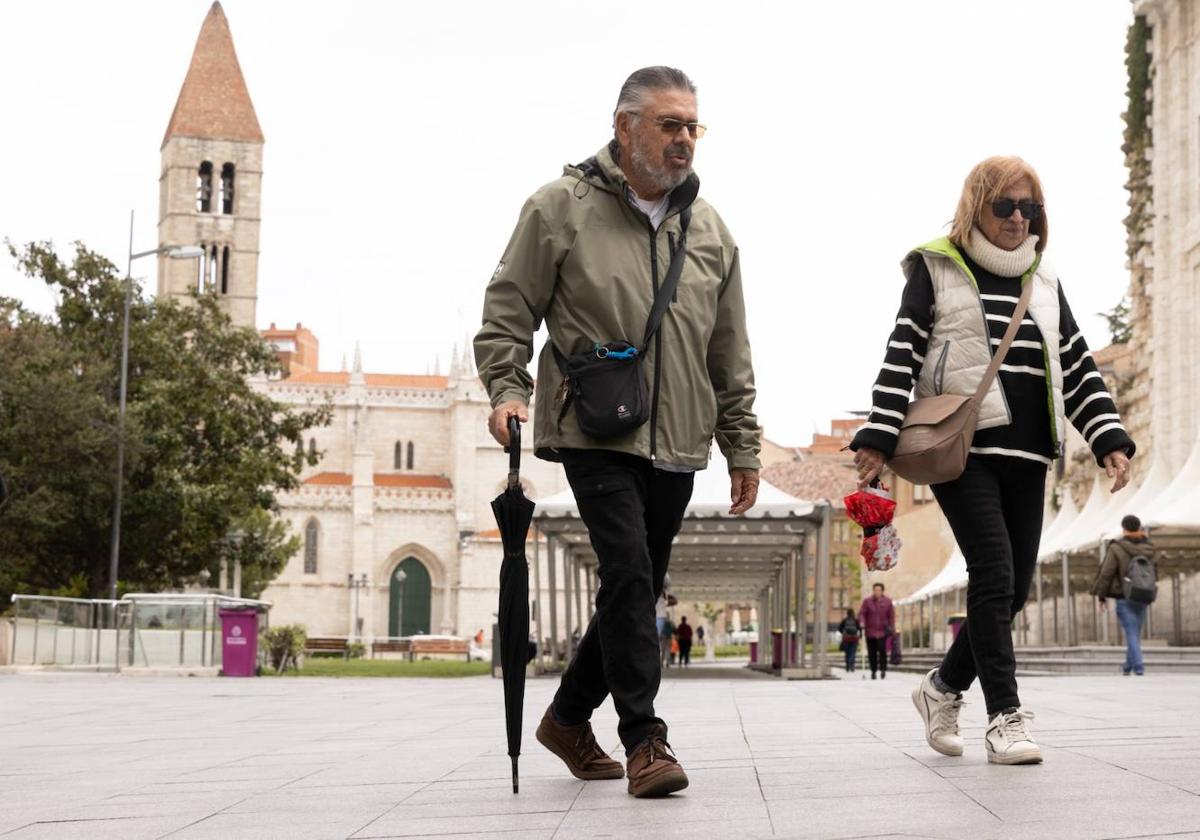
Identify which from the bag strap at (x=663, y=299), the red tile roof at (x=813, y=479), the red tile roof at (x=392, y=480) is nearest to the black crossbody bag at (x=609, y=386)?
the bag strap at (x=663, y=299)

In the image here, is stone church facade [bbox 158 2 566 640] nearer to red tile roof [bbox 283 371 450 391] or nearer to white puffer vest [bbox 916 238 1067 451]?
red tile roof [bbox 283 371 450 391]

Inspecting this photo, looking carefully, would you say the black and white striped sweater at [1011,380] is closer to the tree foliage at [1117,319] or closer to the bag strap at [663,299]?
the bag strap at [663,299]

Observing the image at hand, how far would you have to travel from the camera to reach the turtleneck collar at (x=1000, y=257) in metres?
5.46

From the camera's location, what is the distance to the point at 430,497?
84688 mm

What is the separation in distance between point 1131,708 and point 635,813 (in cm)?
534

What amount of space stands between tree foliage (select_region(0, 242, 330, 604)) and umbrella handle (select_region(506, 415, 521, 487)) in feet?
92.9

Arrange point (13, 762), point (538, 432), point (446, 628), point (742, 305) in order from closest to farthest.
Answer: point (538, 432) < point (742, 305) < point (13, 762) < point (446, 628)

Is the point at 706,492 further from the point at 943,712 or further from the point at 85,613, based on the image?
the point at 943,712

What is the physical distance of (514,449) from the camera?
444 centimetres

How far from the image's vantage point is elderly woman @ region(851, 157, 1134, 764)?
5199 millimetres

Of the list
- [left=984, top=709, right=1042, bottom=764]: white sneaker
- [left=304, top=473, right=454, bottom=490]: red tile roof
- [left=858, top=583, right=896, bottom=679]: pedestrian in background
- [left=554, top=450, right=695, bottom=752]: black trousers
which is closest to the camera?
[left=554, top=450, right=695, bottom=752]: black trousers

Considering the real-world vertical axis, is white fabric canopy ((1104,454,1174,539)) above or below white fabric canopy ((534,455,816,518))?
above

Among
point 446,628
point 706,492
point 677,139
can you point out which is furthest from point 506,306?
point 446,628

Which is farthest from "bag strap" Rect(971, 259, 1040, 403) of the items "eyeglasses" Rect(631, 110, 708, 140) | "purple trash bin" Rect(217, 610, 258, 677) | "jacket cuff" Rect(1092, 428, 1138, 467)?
"purple trash bin" Rect(217, 610, 258, 677)
